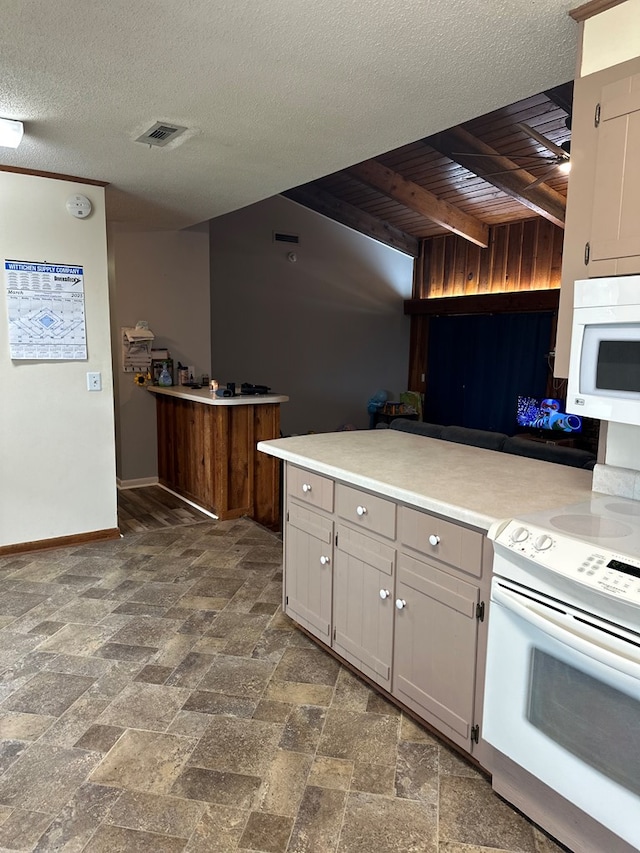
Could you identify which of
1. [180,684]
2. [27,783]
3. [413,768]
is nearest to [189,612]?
[180,684]

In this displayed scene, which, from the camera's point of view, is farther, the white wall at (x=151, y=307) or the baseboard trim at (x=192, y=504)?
the white wall at (x=151, y=307)

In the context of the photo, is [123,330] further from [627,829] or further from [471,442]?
[627,829]

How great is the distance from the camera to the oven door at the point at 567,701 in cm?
136

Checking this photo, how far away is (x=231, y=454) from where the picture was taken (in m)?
4.64

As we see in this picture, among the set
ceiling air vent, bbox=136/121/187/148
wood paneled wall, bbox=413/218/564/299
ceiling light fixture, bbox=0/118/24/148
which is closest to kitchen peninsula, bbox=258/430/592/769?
ceiling air vent, bbox=136/121/187/148

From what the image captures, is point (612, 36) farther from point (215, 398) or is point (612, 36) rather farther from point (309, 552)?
point (215, 398)

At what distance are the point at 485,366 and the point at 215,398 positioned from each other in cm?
514

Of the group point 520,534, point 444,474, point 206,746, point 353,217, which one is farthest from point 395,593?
point 353,217

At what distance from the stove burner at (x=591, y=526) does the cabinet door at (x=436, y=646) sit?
1.18 feet

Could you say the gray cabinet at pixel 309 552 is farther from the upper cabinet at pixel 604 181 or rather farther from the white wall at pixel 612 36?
the white wall at pixel 612 36

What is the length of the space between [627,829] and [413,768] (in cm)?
71

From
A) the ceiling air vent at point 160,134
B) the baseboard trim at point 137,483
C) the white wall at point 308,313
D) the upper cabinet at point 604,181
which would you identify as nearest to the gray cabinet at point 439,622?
the upper cabinet at point 604,181

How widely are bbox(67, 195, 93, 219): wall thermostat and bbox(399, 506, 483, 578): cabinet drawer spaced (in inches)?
118

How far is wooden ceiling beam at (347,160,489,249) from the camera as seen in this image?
6773mm
